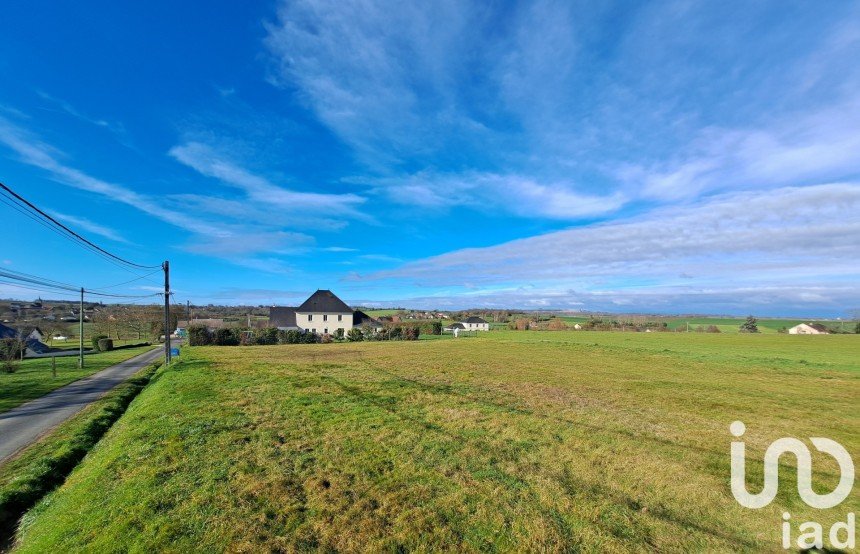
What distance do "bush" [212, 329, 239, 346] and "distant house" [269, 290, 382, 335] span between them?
18454mm

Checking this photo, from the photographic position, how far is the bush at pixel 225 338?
49.7 metres

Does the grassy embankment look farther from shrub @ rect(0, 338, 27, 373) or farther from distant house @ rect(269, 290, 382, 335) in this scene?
distant house @ rect(269, 290, 382, 335)

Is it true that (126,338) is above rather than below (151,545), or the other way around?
below

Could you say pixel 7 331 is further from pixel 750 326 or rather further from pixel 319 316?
pixel 750 326

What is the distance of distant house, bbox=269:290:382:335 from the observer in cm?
7000

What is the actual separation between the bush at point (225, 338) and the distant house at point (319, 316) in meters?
18.5

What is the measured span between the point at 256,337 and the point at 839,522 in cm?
5534

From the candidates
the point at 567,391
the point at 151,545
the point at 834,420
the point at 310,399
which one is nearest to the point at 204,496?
the point at 151,545

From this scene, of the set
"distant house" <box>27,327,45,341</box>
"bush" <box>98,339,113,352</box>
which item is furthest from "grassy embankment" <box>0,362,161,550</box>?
"distant house" <box>27,327,45,341</box>

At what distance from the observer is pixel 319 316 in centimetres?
7031

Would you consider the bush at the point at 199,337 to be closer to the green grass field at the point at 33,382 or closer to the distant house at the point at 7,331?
the green grass field at the point at 33,382

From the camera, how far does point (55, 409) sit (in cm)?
1410

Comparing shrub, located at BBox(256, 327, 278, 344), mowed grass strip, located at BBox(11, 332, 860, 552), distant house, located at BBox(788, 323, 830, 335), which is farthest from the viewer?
distant house, located at BBox(788, 323, 830, 335)

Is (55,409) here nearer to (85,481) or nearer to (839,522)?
(85,481)
